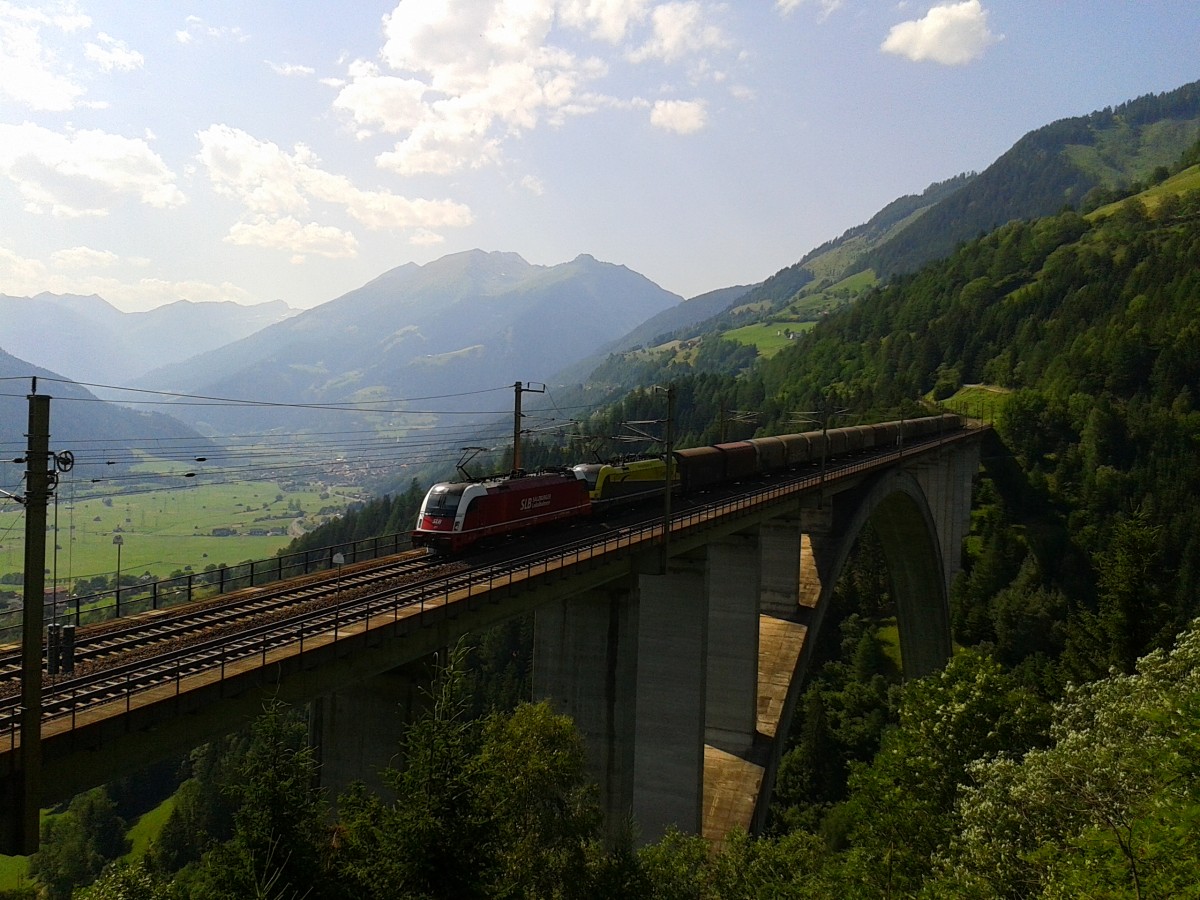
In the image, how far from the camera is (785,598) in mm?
41000

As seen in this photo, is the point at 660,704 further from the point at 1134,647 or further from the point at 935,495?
the point at 935,495

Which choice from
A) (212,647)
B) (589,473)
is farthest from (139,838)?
(212,647)

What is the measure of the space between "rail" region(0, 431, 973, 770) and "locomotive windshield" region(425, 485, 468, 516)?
3.54 metres

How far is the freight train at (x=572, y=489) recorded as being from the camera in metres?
25.8

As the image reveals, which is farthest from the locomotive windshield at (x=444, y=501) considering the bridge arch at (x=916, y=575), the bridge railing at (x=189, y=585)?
the bridge arch at (x=916, y=575)

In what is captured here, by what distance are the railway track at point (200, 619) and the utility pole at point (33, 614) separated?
10.1ft

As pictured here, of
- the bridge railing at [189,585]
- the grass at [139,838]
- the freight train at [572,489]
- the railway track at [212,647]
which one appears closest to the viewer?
the railway track at [212,647]

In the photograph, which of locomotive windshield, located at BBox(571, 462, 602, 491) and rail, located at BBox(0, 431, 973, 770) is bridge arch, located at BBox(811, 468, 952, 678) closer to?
locomotive windshield, located at BBox(571, 462, 602, 491)

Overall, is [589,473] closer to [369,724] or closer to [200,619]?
[369,724]

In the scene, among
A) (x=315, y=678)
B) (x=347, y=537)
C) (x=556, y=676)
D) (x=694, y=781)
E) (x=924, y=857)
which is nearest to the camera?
(x=315, y=678)

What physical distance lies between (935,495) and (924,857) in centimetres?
5868

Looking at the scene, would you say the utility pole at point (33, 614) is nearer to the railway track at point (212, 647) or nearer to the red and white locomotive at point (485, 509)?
the railway track at point (212, 647)

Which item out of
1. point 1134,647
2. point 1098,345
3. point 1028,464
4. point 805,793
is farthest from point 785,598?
point 1098,345

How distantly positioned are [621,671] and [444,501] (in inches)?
314
